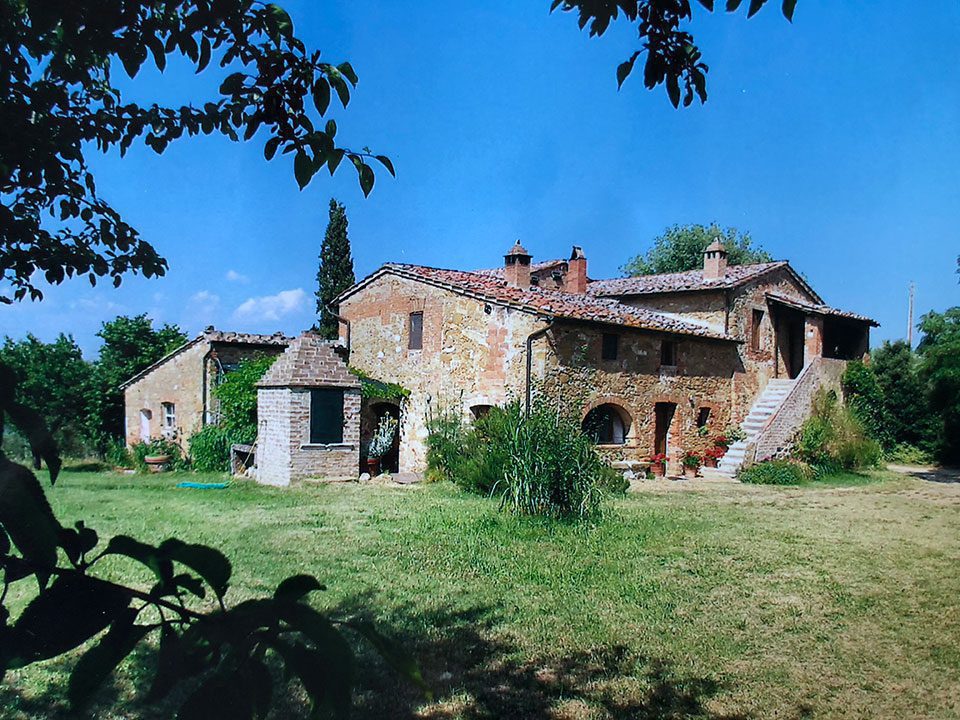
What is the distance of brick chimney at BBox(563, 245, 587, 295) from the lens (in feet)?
64.0

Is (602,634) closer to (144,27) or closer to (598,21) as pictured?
(598,21)

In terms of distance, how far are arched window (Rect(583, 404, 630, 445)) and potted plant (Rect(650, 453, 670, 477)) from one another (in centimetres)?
98

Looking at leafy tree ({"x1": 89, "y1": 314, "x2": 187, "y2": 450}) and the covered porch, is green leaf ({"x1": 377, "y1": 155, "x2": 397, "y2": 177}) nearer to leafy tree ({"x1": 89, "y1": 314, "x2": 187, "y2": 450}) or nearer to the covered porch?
leafy tree ({"x1": 89, "y1": 314, "x2": 187, "y2": 450})

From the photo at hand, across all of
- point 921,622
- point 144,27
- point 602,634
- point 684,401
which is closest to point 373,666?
point 602,634

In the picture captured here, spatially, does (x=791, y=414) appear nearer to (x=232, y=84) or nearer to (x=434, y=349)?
(x=434, y=349)

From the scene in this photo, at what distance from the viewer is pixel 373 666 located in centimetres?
412

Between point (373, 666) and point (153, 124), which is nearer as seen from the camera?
point (153, 124)

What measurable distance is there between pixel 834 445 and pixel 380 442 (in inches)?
470

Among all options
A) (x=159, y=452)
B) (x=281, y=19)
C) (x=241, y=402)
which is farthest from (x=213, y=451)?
(x=281, y=19)

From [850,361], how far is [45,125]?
23.7 meters

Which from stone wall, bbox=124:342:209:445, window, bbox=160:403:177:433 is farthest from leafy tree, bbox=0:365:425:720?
window, bbox=160:403:177:433

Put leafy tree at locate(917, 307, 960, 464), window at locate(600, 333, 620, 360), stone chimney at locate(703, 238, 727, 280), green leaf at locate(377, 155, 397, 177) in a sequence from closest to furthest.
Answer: green leaf at locate(377, 155, 397, 177) → window at locate(600, 333, 620, 360) → leafy tree at locate(917, 307, 960, 464) → stone chimney at locate(703, 238, 727, 280)

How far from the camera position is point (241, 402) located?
1583 cm

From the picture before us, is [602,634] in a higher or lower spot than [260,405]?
lower
